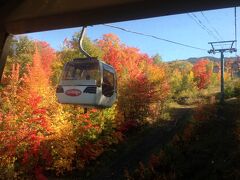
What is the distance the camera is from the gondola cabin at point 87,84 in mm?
12430

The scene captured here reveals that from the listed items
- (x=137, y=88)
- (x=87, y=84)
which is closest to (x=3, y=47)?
(x=87, y=84)

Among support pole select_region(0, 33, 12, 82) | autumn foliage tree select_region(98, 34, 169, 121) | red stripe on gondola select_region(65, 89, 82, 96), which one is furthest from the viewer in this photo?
autumn foliage tree select_region(98, 34, 169, 121)

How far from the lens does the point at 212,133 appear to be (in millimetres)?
27125

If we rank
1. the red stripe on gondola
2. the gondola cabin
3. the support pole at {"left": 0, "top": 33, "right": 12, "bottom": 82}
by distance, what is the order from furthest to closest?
the red stripe on gondola < the gondola cabin < the support pole at {"left": 0, "top": 33, "right": 12, "bottom": 82}

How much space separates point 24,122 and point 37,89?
685cm

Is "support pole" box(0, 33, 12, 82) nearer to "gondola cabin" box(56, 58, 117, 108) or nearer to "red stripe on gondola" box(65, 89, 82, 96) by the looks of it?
"gondola cabin" box(56, 58, 117, 108)

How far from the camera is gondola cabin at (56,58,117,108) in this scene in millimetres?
12430

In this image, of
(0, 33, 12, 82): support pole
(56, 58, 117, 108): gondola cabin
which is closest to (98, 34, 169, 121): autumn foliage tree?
(56, 58, 117, 108): gondola cabin

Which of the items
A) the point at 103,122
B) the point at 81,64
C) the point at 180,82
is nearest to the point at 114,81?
the point at 81,64

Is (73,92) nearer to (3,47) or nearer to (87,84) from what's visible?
(87,84)

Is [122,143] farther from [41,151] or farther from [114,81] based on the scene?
[114,81]

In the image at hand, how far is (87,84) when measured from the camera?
494 inches

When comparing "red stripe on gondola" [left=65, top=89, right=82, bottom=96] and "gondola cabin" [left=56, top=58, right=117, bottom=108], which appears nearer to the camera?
"gondola cabin" [left=56, top=58, right=117, bottom=108]

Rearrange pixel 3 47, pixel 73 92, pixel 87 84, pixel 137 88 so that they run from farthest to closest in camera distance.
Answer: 1. pixel 137 88
2. pixel 73 92
3. pixel 87 84
4. pixel 3 47
